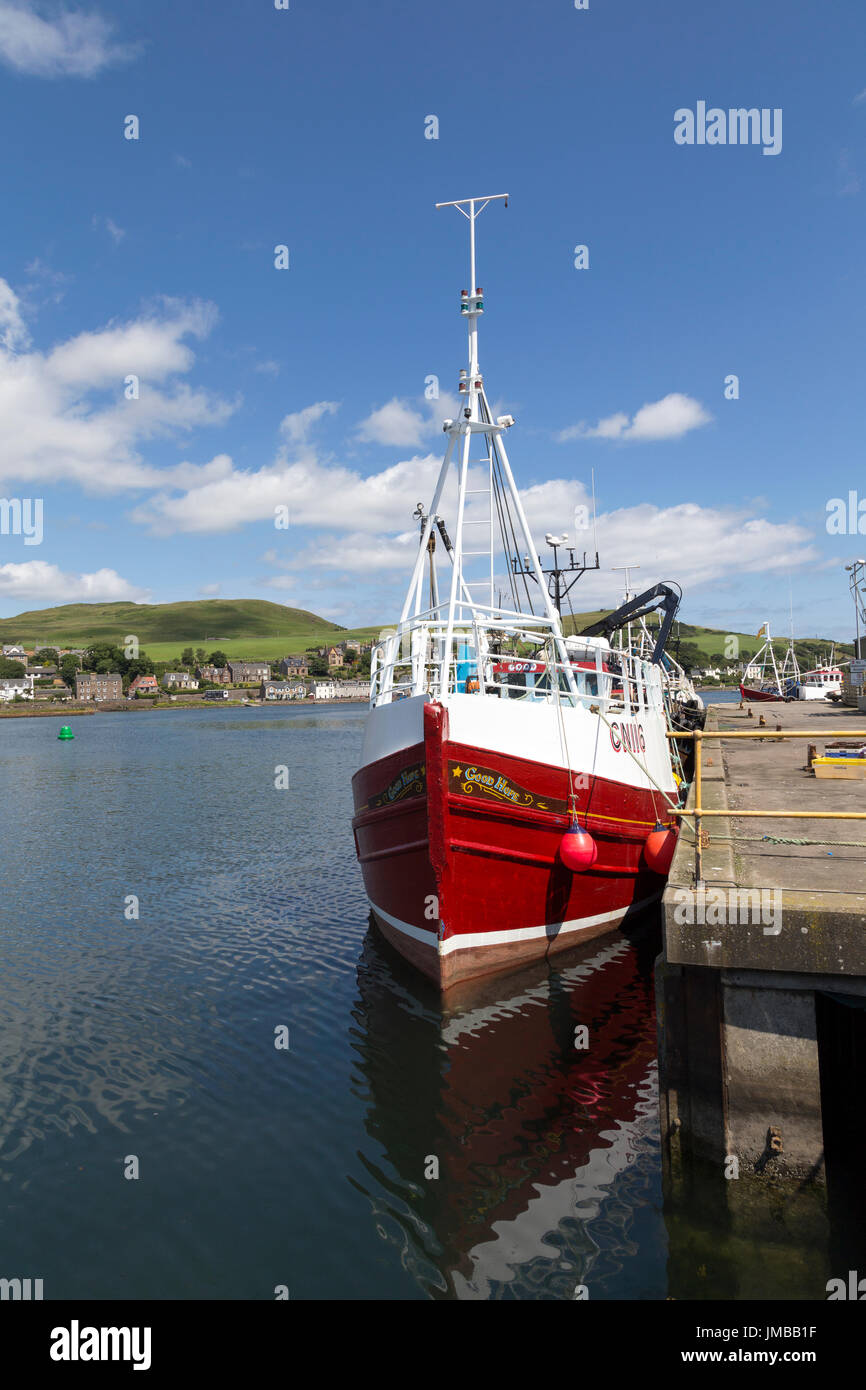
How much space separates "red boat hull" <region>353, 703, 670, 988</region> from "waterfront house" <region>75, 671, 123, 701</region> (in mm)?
189944

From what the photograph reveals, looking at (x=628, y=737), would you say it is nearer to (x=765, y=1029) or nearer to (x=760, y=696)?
(x=765, y=1029)

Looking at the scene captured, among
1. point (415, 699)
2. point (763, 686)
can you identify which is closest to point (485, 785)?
point (415, 699)

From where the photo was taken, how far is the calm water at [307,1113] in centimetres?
672

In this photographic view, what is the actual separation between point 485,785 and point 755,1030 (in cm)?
541

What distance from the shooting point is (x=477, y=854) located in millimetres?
11516

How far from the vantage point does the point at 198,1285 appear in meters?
6.43

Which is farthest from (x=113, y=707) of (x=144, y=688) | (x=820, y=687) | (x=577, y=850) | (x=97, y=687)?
(x=577, y=850)

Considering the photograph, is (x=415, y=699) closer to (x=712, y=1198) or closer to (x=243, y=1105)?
(x=243, y=1105)

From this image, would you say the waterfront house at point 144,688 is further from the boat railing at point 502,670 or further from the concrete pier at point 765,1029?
the concrete pier at point 765,1029

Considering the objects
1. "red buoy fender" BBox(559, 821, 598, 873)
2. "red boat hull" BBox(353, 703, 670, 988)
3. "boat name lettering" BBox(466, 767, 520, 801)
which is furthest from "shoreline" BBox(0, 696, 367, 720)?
"red buoy fender" BBox(559, 821, 598, 873)

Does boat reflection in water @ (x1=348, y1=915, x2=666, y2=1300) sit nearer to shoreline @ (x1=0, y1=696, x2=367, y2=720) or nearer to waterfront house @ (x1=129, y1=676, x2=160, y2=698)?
shoreline @ (x1=0, y1=696, x2=367, y2=720)

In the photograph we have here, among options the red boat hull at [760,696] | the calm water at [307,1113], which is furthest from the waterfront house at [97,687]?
the calm water at [307,1113]

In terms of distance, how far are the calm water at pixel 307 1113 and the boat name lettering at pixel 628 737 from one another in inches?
143

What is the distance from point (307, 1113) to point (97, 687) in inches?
7812
